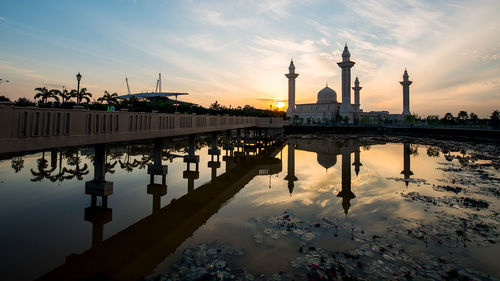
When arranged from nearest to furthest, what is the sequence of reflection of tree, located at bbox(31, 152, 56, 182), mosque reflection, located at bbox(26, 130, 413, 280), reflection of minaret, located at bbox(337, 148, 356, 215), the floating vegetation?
mosque reflection, located at bbox(26, 130, 413, 280) → the floating vegetation → reflection of minaret, located at bbox(337, 148, 356, 215) → reflection of tree, located at bbox(31, 152, 56, 182)

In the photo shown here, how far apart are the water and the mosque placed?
83.4 m

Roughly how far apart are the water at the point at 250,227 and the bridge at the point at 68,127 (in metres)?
3.83

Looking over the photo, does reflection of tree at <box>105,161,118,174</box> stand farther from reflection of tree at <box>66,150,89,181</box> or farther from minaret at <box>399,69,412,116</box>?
minaret at <box>399,69,412,116</box>

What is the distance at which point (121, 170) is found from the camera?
23.8m

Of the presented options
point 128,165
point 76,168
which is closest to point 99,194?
point 128,165

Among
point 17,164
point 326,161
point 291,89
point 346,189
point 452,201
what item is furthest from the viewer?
point 291,89

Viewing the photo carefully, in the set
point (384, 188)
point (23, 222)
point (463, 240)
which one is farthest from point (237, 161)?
point (463, 240)

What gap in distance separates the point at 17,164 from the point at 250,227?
25.3 metres

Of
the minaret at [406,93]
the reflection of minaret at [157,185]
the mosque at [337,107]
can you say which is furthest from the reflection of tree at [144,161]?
the minaret at [406,93]

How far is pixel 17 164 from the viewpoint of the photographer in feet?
80.7

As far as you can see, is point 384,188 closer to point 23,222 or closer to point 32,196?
point 23,222

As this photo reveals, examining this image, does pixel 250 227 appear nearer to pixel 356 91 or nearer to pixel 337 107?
pixel 337 107

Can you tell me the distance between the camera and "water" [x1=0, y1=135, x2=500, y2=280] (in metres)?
8.38

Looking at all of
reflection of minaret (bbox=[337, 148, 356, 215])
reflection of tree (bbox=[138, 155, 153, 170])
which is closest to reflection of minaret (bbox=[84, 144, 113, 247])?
reflection of tree (bbox=[138, 155, 153, 170])
